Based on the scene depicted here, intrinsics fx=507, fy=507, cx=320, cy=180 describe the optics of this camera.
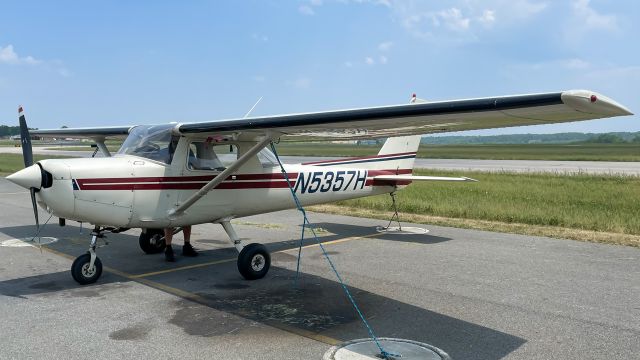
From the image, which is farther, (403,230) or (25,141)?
(403,230)

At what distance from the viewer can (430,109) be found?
4.89 metres

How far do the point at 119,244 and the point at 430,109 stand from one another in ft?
24.9

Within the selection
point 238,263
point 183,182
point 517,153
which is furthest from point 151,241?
point 517,153

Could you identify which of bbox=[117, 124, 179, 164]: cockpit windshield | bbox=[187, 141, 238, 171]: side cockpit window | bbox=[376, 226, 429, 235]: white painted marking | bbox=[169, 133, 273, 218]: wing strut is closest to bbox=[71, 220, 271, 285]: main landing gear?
bbox=[169, 133, 273, 218]: wing strut

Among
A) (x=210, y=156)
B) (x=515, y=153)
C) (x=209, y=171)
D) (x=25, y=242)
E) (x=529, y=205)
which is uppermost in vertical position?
(x=515, y=153)

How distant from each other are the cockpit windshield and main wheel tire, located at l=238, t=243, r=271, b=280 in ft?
5.76

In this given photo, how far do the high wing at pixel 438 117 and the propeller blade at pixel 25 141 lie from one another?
2221mm

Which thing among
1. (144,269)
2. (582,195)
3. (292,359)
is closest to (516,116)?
(292,359)

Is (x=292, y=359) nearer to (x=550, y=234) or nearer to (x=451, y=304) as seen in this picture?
(x=451, y=304)

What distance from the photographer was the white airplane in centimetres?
533

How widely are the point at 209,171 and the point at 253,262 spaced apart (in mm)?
1543

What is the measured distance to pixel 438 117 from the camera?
5.07m

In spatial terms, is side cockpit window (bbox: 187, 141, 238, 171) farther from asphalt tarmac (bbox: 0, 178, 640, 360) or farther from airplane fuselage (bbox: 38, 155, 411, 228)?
asphalt tarmac (bbox: 0, 178, 640, 360)

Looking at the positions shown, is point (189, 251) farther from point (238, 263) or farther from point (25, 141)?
point (25, 141)
